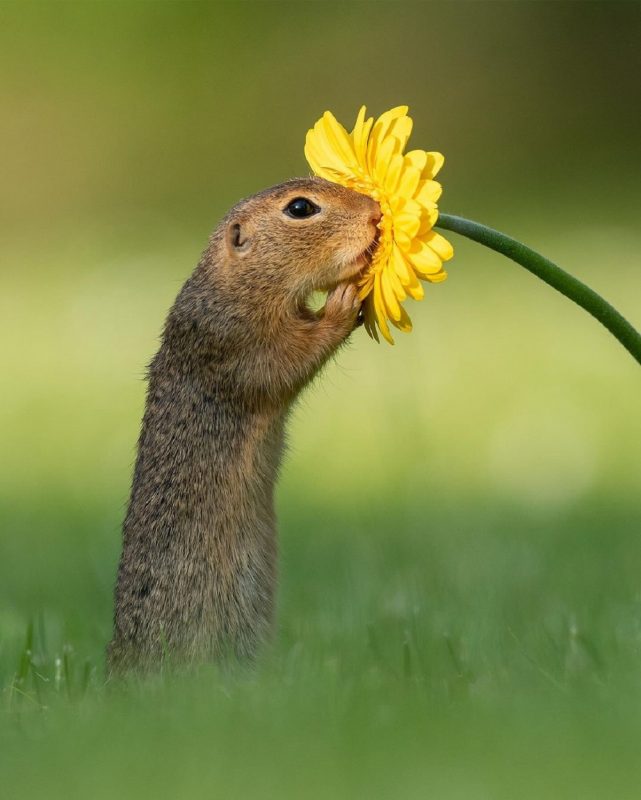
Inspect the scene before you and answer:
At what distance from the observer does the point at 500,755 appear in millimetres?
3146

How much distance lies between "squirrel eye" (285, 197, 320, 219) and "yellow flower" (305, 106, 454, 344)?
37 cm

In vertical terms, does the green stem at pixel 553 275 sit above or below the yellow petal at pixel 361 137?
below

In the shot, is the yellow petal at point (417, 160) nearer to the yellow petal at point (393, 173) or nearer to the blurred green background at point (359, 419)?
the yellow petal at point (393, 173)

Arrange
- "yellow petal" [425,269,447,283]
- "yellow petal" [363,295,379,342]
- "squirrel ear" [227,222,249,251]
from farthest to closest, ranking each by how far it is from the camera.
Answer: "squirrel ear" [227,222,249,251] < "yellow petal" [363,295,379,342] < "yellow petal" [425,269,447,283]

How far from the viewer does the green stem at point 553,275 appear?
407 centimetres

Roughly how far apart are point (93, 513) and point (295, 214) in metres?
3.45

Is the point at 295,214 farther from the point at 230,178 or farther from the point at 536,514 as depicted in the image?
the point at 230,178

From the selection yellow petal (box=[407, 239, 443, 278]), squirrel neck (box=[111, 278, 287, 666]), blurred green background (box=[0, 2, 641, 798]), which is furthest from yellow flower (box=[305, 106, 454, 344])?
blurred green background (box=[0, 2, 641, 798])

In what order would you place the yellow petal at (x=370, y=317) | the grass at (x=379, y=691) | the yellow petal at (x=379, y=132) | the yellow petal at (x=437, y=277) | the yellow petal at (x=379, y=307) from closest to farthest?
1. the grass at (x=379, y=691)
2. the yellow petal at (x=437, y=277)
3. the yellow petal at (x=379, y=132)
4. the yellow petal at (x=379, y=307)
5. the yellow petal at (x=370, y=317)

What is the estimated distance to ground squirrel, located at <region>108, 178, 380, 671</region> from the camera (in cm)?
479

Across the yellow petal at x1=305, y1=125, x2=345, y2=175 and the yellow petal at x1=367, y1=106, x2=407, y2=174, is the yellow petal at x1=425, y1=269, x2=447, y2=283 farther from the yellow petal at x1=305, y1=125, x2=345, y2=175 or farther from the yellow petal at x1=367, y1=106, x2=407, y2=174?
the yellow petal at x1=305, y1=125, x2=345, y2=175

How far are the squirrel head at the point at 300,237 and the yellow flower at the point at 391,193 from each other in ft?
0.23

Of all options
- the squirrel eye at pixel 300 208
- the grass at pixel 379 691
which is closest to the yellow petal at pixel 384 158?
the squirrel eye at pixel 300 208

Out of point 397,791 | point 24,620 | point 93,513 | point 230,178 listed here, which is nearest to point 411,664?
point 397,791
